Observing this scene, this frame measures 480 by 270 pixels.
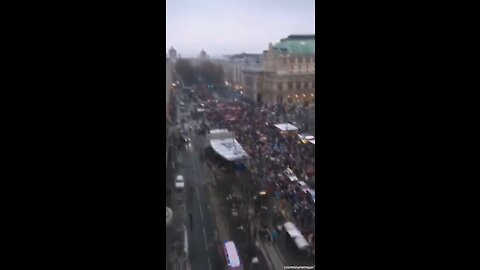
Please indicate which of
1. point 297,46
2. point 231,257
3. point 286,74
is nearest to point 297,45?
point 297,46

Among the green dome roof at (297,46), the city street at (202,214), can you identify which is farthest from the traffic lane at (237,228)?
the green dome roof at (297,46)

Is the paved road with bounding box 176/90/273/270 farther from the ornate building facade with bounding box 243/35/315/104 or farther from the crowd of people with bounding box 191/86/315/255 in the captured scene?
the ornate building facade with bounding box 243/35/315/104

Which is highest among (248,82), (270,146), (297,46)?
(297,46)

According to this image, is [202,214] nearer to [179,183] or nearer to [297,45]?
[179,183]

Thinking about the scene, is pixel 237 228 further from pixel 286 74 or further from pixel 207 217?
pixel 286 74

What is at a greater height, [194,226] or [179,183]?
[179,183]

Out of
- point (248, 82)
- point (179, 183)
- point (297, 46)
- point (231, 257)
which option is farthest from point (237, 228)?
point (297, 46)

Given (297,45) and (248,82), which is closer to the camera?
(297,45)
